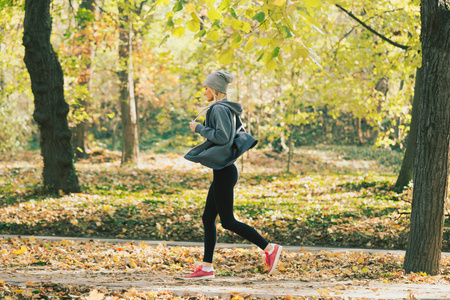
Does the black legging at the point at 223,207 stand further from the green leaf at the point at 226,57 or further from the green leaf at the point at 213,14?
the green leaf at the point at 213,14

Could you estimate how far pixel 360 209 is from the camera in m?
9.80

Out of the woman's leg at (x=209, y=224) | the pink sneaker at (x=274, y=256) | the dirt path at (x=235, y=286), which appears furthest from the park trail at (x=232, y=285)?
the woman's leg at (x=209, y=224)

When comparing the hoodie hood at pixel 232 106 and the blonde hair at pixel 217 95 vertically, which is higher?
the blonde hair at pixel 217 95

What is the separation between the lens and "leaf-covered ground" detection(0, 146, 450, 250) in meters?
8.05

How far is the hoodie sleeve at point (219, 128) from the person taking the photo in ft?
14.8

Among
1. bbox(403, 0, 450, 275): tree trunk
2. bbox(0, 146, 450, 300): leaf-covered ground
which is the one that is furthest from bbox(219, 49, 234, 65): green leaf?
bbox(0, 146, 450, 300): leaf-covered ground

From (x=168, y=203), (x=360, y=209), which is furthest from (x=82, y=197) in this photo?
(x=360, y=209)

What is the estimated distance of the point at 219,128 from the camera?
4520 mm

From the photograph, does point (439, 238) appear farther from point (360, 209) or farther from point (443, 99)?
point (360, 209)

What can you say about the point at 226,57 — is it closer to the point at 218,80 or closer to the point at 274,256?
the point at 218,80

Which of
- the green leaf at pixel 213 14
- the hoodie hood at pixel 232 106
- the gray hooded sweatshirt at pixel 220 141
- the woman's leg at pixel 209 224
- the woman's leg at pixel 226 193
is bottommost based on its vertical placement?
the woman's leg at pixel 209 224

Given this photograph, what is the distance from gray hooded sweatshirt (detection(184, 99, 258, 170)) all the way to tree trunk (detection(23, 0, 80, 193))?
20.6 feet

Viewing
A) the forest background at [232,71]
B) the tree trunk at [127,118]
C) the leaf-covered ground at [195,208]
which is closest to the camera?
Answer: the forest background at [232,71]

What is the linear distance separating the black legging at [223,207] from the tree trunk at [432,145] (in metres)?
1.77
